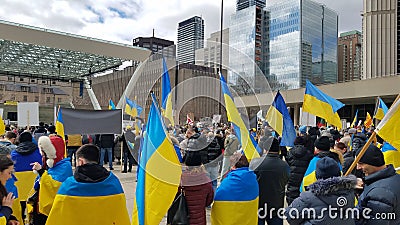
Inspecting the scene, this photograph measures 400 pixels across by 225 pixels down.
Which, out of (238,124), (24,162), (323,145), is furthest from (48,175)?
(323,145)

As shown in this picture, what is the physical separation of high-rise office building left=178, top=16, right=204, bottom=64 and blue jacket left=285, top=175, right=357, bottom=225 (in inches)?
63.0

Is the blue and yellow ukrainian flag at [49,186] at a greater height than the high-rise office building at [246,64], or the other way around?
the high-rise office building at [246,64]

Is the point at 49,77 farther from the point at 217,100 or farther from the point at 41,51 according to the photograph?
the point at 217,100

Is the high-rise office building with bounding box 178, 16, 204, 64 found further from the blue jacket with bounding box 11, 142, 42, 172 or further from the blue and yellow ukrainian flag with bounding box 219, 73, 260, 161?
the blue jacket with bounding box 11, 142, 42, 172

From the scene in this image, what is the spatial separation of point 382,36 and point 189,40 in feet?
159

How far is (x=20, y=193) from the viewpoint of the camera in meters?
5.20

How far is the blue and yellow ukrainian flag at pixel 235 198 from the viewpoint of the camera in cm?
412

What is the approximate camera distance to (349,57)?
101m

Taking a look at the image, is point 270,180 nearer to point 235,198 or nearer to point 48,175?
point 235,198

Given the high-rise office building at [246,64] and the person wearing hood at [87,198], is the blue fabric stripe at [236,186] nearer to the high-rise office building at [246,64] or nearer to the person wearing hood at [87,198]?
the high-rise office building at [246,64]

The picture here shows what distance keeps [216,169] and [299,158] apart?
7.98 feet

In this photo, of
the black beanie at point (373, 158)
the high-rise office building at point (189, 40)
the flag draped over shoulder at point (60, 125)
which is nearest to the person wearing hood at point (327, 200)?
the black beanie at point (373, 158)

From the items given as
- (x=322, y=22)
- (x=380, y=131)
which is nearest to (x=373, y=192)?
(x=380, y=131)

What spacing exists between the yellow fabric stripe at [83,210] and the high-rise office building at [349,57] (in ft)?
294
